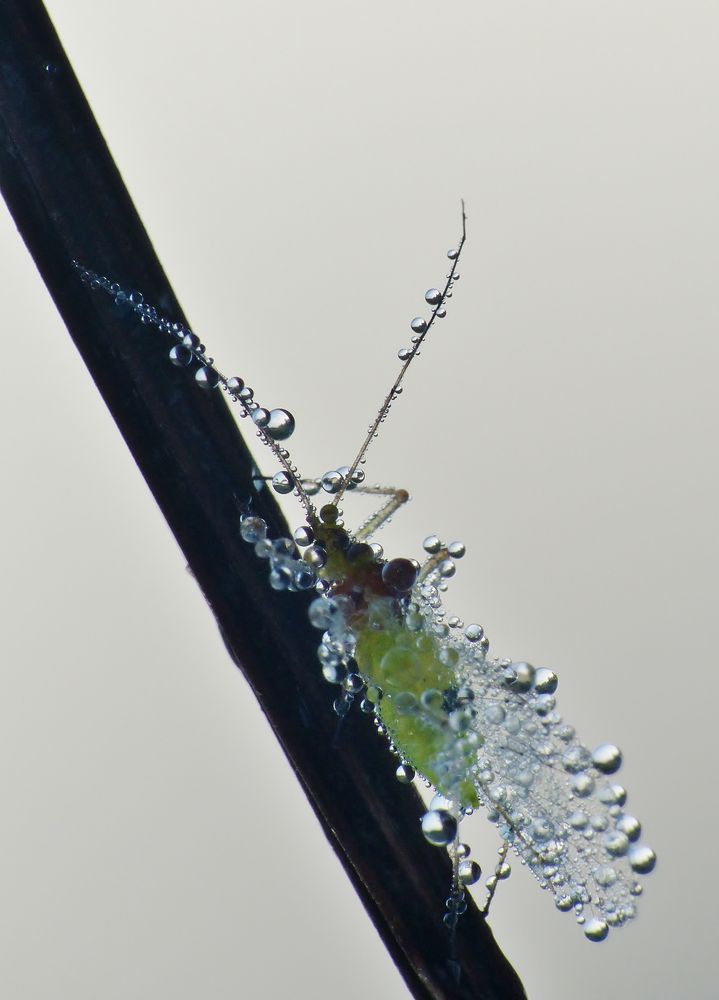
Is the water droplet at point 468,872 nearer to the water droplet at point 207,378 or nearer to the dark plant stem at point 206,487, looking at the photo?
the dark plant stem at point 206,487

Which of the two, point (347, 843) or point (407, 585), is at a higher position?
point (407, 585)

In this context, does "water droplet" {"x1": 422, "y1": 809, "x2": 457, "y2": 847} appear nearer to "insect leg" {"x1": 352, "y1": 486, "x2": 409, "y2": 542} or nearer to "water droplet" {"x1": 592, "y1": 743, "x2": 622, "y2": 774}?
"water droplet" {"x1": 592, "y1": 743, "x2": 622, "y2": 774}

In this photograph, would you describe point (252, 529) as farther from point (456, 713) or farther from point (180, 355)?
point (456, 713)

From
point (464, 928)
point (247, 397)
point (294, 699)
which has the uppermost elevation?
point (247, 397)

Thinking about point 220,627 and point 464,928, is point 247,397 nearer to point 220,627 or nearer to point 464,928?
point 220,627

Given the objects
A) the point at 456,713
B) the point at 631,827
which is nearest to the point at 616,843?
the point at 631,827

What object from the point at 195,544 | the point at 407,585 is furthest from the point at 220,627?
the point at 407,585

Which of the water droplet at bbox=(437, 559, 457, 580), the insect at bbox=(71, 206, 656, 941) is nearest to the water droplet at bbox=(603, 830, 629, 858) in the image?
the insect at bbox=(71, 206, 656, 941)
